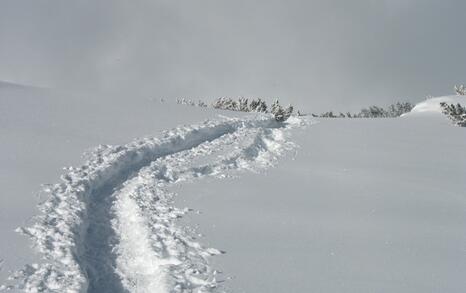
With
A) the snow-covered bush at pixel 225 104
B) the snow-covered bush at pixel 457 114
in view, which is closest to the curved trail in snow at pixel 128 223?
the snow-covered bush at pixel 457 114

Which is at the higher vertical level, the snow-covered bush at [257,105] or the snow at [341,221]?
the snow-covered bush at [257,105]

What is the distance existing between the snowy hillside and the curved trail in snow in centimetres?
3

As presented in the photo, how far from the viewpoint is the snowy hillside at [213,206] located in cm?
723

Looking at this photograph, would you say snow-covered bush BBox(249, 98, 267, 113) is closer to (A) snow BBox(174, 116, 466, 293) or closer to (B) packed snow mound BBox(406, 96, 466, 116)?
(B) packed snow mound BBox(406, 96, 466, 116)

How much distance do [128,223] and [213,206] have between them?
1.65 meters

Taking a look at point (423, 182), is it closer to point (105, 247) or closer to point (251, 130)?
point (251, 130)

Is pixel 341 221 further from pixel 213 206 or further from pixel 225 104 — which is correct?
pixel 225 104

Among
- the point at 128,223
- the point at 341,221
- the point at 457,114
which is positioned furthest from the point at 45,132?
the point at 457,114

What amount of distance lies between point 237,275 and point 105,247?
6.80 feet

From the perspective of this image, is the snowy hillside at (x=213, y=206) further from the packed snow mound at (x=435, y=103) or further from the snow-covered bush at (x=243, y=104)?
the snow-covered bush at (x=243, y=104)

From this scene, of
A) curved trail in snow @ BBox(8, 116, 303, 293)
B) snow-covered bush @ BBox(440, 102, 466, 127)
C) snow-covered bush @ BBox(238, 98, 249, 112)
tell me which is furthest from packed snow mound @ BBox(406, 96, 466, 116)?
curved trail in snow @ BBox(8, 116, 303, 293)

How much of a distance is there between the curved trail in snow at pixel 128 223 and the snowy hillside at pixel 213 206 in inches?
1.1

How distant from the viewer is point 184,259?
762 centimetres

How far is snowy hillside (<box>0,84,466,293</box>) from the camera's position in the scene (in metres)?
7.23
